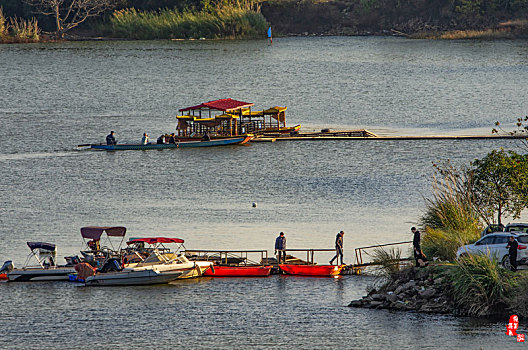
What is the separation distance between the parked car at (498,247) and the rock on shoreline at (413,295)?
5.50 ft

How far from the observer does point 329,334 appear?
128ft

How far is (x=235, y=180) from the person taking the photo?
68.6 m

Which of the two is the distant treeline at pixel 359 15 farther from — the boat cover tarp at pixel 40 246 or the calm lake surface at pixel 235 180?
the boat cover tarp at pixel 40 246

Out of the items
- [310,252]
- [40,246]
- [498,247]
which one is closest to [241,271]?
[310,252]

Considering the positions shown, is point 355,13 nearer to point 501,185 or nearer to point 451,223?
point 501,185

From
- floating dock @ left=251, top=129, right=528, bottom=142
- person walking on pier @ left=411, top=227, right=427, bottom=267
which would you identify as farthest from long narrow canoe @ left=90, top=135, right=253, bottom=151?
person walking on pier @ left=411, top=227, right=427, bottom=267

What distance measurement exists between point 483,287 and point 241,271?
1284 cm

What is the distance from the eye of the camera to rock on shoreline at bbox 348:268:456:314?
40.3 m

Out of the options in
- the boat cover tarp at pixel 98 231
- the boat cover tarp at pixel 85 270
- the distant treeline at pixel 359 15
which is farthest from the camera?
the distant treeline at pixel 359 15

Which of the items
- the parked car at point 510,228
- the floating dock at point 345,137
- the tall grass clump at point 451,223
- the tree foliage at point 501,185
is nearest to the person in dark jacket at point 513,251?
the parked car at point 510,228

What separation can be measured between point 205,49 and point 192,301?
122 meters

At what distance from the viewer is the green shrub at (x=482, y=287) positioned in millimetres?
38906

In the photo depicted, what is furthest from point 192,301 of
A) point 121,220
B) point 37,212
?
point 37,212

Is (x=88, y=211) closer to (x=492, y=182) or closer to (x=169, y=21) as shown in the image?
(x=492, y=182)
